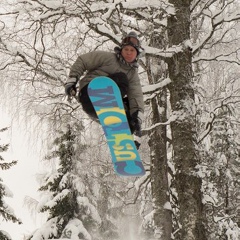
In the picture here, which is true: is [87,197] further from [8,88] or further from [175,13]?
[175,13]

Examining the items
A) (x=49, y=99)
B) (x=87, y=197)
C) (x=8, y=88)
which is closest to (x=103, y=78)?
(x=49, y=99)

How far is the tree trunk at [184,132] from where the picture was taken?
16.5 feet

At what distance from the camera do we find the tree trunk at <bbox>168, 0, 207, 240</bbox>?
504 cm

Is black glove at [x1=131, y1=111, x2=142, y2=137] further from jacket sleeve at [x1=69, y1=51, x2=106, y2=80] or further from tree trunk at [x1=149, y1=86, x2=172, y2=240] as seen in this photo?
tree trunk at [x1=149, y1=86, x2=172, y2=240]

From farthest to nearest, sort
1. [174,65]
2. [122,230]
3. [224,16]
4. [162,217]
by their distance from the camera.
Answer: [122,230] → [162,217] → [174,65] → [224,16]

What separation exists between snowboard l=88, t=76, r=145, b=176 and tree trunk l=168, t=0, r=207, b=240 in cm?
77

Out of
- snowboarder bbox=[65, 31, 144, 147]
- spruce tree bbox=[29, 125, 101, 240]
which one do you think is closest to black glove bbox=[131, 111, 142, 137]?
snowboarder bbox=[65, 31, 144, 147]

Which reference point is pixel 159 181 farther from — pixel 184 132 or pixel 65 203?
pixel 65 203

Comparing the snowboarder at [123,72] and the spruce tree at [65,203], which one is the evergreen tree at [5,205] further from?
the snowboarder at [123,72]

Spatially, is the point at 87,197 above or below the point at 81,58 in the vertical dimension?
below

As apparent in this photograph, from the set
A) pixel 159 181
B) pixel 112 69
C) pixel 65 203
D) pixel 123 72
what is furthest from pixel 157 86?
pixel 65 203

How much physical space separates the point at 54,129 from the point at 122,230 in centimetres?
1228

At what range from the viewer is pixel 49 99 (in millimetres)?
6738

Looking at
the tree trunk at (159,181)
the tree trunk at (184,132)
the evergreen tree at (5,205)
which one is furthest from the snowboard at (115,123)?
the evergreen tree at (5,205)
